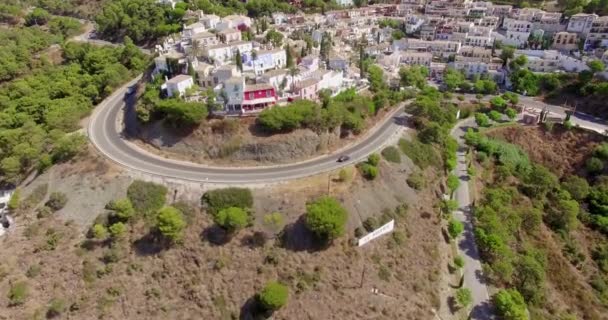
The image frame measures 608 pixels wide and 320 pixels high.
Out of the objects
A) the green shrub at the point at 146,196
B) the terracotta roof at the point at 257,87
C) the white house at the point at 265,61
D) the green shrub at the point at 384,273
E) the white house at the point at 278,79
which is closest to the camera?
the green shrub at the point at 384,273

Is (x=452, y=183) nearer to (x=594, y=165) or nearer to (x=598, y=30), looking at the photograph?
(x=594, y=165)

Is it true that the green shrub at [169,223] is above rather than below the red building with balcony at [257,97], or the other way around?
below

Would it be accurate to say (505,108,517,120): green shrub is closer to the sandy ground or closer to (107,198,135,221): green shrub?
the sandy ground

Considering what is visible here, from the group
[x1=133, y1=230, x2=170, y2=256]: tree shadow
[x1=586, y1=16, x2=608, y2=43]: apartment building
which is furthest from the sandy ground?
[x1=586, y1=16, x2=608, y2=43]: apartment building

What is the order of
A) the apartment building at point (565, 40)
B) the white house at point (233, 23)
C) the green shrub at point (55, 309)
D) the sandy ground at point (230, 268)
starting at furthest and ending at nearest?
the apartment building at point (565, 40) < the white house at point (233, 23) < the sandy ground at point (230, 268) < the green shrub at point (55, 309)

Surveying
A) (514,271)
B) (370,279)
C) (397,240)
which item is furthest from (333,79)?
(514,271)

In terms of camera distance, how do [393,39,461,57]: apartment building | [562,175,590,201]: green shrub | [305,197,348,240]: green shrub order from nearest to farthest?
[305,197,348,240]: green shrub < [562,175,590,201]: green shrub < [393,39,461,57]: apartment building

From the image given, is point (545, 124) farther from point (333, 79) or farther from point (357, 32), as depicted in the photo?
point (357, 32)

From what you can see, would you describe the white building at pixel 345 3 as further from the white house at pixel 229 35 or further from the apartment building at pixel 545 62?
the apartment building at pixel 545 62

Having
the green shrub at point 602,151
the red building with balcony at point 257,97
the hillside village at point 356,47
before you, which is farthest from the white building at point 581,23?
the red building with balcony at point 257,97
